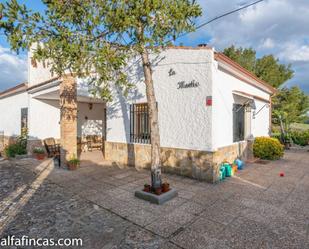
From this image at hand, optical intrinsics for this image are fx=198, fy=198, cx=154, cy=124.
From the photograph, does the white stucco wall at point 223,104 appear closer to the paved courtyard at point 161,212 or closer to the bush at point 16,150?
the paved courtyard at point 161,212

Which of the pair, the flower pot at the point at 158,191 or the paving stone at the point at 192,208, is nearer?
the paving stone at the point at 192,208

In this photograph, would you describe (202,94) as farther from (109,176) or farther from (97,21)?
(109,176)

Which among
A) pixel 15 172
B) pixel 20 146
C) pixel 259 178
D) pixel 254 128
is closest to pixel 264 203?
pixel 259 178

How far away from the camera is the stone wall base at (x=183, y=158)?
6.48 m

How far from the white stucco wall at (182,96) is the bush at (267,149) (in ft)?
16.0

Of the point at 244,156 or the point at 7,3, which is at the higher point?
the point at 7,3

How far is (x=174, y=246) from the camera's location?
321cm

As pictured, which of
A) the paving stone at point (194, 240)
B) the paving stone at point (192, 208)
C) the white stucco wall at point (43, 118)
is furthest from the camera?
the white stucco wall at point (43, 118)

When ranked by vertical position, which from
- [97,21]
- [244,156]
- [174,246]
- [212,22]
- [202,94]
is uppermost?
[212,22]

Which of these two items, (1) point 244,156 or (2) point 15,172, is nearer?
(2) point 15,172

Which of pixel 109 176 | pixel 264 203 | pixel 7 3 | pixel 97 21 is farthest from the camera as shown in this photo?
pixel 109 176

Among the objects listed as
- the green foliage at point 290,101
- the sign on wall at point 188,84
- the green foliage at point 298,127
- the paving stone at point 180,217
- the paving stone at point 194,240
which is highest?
the green foliage at point 290,101

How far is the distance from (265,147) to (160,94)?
6.09 metres

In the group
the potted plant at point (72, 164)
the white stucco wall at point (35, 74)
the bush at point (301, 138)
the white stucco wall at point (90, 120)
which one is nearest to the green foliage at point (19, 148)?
the white stucco wall at point (35, 74)
